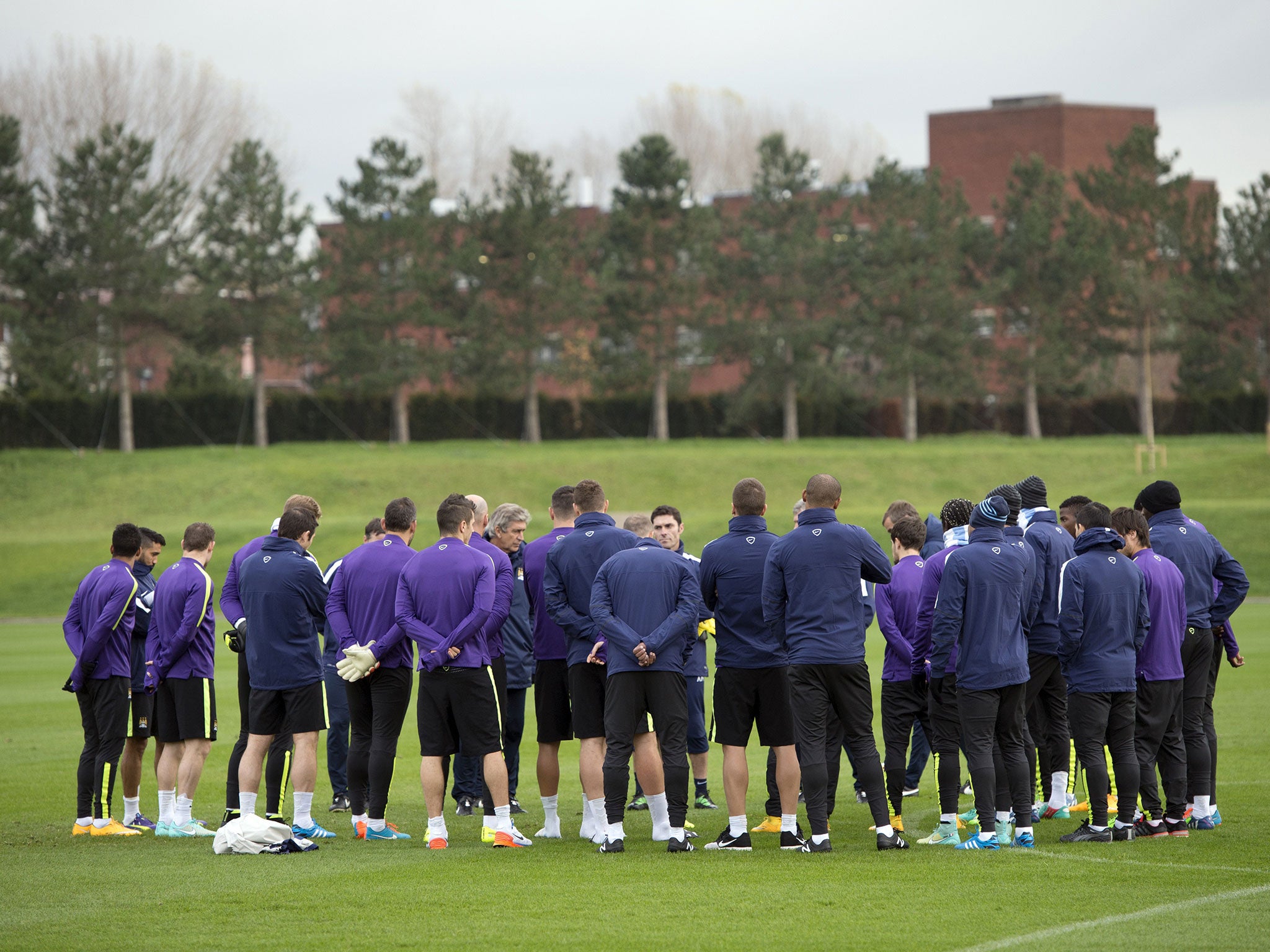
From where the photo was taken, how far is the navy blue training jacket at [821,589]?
8.08 meters

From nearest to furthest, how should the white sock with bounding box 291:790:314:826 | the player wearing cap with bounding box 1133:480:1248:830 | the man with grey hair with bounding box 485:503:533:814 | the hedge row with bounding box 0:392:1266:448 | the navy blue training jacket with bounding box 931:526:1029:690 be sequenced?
the navy blue training jacket with bounding box 931:526:1029:690 < the white sock with bounding box 291:790:314:826 < the player wearing cap with bounding box 1133:480:1248:830 < the man with grey hair with bounding box 485:503:533:814 < the hedge row with bounding box 0:392:1266:448

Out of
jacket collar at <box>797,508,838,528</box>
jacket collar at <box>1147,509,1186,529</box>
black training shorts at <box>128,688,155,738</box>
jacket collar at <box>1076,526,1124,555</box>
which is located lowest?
black training shorts at <box>128,688,155,738</box>

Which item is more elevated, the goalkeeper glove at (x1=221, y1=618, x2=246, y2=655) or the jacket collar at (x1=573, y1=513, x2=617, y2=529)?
the jacket collar at (x1=573, y1=513, x2=617, y2=529)

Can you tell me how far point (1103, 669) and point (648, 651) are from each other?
2867 millimetres

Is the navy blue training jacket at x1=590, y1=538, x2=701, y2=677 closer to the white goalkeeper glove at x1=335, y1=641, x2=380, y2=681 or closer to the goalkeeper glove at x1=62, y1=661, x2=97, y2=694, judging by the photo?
the white goalkeeper glove at x1=335, y1=641, x2=380, y2=681

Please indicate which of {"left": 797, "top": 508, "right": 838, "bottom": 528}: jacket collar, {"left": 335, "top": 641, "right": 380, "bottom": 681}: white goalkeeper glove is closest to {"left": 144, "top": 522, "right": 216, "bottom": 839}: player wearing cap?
{"left": 335, "top": 641, "right": 380, "bottom": 681}: white goalkeeper glove

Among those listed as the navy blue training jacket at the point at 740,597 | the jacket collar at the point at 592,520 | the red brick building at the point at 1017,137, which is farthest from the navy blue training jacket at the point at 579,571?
the red brick building at the point at 1017,137

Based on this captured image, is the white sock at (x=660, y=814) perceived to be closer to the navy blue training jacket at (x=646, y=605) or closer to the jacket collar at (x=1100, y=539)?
the navy blue training jacket at (x=646, y=605)

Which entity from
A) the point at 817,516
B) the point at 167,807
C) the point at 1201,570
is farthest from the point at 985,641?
the point at 167,807

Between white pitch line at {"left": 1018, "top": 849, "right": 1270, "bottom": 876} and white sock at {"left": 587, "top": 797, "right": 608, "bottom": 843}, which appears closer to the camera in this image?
white pitch line at {"left": 1018, "top": 849, "right": 1270, "bottom": 876}

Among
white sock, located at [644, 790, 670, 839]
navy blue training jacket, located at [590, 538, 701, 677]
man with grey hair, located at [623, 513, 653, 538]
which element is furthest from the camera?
man with grey hair, located at [623, 513, 653, 538]

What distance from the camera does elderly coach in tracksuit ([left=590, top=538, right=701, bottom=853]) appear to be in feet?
26.7

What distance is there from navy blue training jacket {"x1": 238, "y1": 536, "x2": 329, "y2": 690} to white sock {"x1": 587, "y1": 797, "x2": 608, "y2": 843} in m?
2.00

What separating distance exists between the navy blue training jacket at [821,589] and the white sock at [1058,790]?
2029 mm
